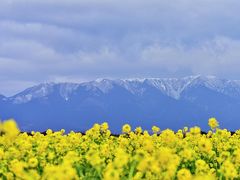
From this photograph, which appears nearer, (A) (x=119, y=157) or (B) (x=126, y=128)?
(A) (x=119, y=157)

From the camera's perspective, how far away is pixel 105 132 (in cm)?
1719

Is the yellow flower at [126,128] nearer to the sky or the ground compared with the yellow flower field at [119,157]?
nearer to the sky

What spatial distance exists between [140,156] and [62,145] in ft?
19.3

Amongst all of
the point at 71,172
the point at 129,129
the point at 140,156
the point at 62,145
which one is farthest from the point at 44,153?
the point at 71,172

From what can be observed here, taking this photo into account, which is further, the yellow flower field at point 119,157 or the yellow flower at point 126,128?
the yellow flower at point 126,128

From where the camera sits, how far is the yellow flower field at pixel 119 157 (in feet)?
24.6

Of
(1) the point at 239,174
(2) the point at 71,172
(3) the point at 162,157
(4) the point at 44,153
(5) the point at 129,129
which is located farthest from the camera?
(5) the point at 129,129

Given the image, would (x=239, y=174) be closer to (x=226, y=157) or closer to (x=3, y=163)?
(x=226, y=157)

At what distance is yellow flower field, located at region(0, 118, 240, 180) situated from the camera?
751 cm

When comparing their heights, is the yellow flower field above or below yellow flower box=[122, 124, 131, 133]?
below

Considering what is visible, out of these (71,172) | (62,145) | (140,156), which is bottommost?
(71,172)

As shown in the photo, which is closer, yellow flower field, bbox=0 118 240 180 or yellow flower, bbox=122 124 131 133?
yellow flower field, bbox=0 118 240 180

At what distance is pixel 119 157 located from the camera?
7441 mm

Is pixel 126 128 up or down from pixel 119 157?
up
